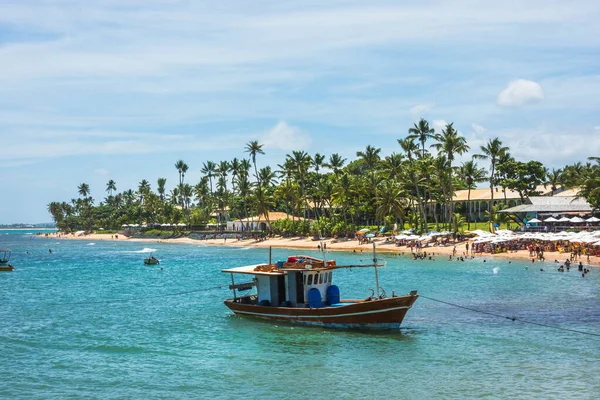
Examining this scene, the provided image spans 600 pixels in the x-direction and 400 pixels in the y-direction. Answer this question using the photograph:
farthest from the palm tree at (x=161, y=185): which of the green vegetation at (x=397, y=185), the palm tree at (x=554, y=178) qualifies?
the palm tree at (x=554, y=178)

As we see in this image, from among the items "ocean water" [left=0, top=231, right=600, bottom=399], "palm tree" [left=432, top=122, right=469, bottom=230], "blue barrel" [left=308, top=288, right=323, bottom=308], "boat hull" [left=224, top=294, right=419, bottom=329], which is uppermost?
"palm tree" [left=432, top=122, right=469, bottom=230]

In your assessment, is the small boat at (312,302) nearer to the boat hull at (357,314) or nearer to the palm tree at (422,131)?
the boat hull at (357,314)

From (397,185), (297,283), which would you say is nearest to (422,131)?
(397,185)

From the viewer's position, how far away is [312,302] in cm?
3319

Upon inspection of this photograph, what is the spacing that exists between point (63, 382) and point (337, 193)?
8475 centimetres

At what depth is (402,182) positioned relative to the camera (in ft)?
319

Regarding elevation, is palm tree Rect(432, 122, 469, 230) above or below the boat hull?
above

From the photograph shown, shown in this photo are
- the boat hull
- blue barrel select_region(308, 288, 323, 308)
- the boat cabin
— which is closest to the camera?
the boat hull

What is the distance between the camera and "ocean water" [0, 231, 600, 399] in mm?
22625

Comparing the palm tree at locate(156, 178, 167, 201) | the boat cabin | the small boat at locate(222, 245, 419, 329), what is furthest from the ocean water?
the palm tree at locate(156, 178, 167, 201)

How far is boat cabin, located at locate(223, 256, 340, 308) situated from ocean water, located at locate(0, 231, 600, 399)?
5.06ft

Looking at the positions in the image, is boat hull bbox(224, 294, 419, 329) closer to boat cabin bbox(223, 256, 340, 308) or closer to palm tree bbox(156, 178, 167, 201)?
boat cabin bbox(223, 256, 340, 308)

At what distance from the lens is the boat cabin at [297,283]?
109 ft

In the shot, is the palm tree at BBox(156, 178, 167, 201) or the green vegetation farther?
the palm tree at BBox(156, 178, 167, 201)
